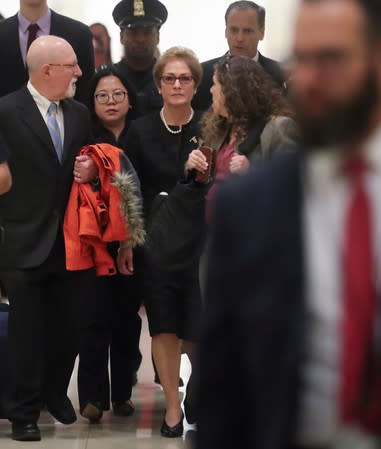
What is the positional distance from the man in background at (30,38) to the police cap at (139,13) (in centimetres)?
38

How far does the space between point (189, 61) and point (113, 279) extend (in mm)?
1090

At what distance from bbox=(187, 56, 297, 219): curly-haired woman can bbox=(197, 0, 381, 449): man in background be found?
329 centimetres

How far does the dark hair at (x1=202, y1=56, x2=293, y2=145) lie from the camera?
17.9 ft

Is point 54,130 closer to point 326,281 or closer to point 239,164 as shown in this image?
point 239,164

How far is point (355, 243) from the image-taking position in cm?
194

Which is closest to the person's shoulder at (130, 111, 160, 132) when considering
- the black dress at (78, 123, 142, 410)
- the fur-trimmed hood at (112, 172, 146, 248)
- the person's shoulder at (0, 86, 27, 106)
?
the black dress at (78, 123, 142, 410)

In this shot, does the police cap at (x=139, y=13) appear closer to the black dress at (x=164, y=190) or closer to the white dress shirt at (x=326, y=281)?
the black dress at (x=164, y=190)

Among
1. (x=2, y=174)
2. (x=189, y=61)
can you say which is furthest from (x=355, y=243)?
(x=189, y=61)

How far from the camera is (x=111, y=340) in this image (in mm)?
6344

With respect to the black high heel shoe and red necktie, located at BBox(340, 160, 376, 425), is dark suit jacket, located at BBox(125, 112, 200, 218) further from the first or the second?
red necktie, located at BBox(340, 160, 376, 425)

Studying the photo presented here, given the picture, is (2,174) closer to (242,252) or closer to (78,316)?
(78,316)

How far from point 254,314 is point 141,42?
16.3ft

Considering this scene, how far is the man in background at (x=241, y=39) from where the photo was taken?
21.7 ft

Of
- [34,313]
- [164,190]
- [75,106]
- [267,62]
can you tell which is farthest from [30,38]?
[34,313]
